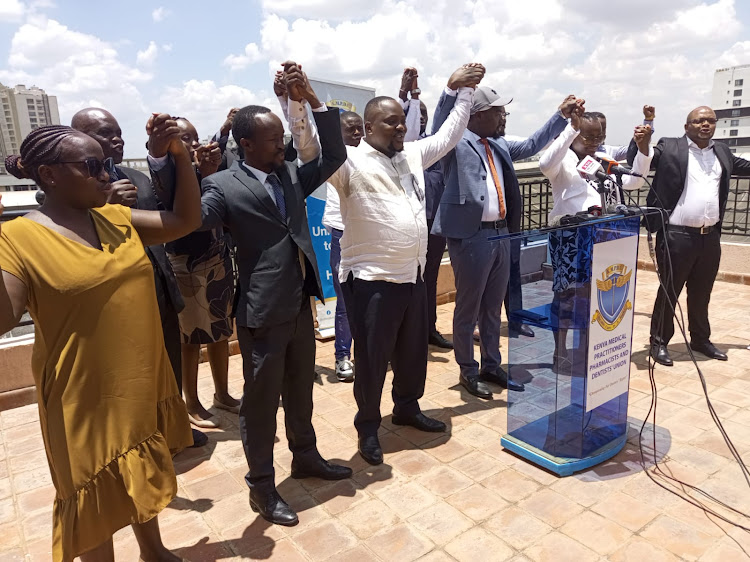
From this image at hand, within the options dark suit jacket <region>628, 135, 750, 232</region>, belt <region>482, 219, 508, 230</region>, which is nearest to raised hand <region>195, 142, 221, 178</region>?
belt <region>482, 219, 508, 230</region>

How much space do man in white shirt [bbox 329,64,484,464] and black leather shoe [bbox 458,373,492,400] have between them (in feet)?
2.81

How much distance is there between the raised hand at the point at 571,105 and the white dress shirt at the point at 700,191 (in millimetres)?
1459

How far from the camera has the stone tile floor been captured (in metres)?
2.44

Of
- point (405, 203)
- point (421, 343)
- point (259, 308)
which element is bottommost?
point (421, 343)

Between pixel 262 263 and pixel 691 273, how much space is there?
3868 millimetres

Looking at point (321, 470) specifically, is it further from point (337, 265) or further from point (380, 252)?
point (337, 265)

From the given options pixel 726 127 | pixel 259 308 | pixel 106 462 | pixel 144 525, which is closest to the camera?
pixel 106 462

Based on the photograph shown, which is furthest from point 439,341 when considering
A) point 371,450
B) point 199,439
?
point 199,439

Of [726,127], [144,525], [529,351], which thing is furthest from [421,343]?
[726,127]

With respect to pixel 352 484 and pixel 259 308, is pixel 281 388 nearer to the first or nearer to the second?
pixel 259 308

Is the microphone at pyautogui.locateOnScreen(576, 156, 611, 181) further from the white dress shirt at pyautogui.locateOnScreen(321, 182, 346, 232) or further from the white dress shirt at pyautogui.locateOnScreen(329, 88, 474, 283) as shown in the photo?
the white dress shirt at pyautogui.locateOnScreen(321, 182, 346, 232)

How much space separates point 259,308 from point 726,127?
102782mm

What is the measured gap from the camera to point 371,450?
3.23 meters

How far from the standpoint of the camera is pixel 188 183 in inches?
82.7
